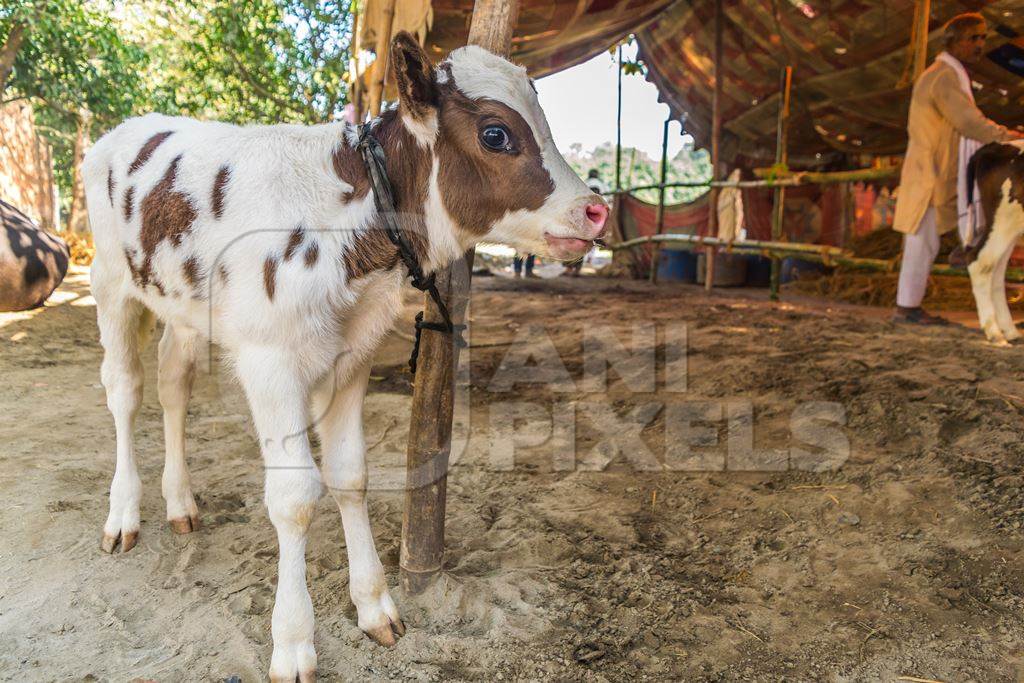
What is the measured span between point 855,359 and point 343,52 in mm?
12121

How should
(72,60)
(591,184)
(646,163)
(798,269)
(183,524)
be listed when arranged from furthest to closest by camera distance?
1. (646,163)
2. (591,184)
3. (72,60)
4. (798,269)
5. (183,524)

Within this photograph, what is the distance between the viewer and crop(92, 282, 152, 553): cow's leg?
2.80 meters

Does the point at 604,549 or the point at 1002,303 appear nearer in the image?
the point at 604,549

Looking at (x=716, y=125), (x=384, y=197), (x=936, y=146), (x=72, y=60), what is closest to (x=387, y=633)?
(x=384, y=197)

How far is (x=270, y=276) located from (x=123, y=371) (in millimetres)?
1301

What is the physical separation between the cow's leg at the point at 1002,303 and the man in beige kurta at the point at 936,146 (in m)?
0.58

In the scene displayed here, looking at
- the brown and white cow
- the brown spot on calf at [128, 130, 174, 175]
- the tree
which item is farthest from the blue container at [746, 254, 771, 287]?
the tree

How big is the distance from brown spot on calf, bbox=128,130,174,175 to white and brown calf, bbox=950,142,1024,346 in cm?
516

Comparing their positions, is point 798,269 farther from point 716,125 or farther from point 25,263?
point 25,263

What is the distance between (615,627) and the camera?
2.27m

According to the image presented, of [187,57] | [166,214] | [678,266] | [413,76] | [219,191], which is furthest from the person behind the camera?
[187,57]

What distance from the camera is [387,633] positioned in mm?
2248


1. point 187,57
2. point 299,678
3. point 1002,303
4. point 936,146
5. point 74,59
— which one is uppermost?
point 187,57

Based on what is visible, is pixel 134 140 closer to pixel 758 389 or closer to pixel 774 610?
pixel 774 610
